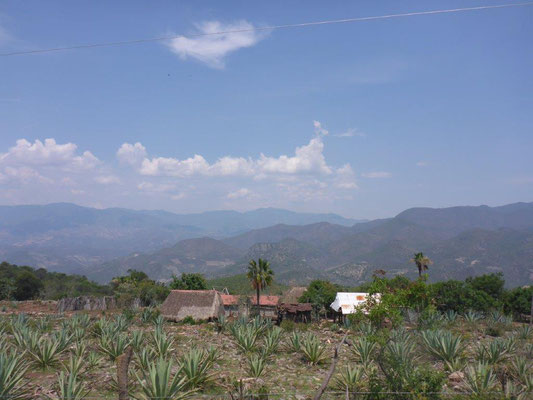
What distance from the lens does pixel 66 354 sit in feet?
42.9

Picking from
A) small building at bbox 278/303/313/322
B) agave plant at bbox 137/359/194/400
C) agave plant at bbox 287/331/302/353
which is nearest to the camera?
agave plant at bbox 137/359/194/400

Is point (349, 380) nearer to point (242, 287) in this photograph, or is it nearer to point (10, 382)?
point (10, 382)

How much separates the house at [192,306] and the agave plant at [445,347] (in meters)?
20.9

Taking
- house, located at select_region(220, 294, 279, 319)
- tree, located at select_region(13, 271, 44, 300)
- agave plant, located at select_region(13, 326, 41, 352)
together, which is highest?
agave plant, located at select_region(13, 326, 41, 352)

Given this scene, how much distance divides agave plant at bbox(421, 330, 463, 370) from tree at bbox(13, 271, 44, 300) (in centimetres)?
5612

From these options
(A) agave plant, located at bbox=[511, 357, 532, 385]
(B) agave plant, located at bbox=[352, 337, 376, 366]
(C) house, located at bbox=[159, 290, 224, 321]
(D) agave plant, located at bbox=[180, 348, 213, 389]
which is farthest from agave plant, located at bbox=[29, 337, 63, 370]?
(C) house, located at bbox=[159, 290, 224, 321]

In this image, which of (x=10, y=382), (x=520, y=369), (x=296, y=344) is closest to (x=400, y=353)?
(x=520, y=369)

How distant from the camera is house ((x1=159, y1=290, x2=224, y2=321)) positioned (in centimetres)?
3056

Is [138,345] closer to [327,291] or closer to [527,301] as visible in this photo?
[327,291]

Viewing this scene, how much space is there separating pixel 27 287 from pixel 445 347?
5860 centimetres

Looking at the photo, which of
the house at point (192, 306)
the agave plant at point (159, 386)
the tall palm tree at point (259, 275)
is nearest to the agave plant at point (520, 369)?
the agave plant at point (159, 386)

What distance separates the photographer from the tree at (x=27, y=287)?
51.9 m

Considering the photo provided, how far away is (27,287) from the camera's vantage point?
52812mm

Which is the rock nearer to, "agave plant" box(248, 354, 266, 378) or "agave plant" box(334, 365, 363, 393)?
"agave plant" box(334, 365, 363, 393)
